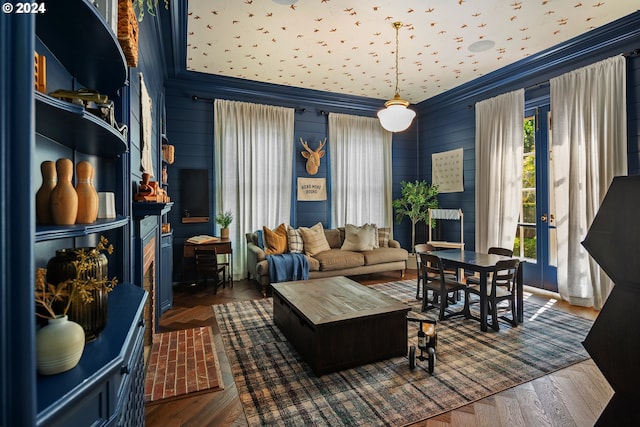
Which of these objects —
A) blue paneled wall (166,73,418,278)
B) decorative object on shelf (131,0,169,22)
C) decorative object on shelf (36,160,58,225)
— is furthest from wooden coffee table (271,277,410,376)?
blue paneled wall (166,73,418,278)

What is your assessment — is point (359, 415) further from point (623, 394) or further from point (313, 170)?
point (313, 170)

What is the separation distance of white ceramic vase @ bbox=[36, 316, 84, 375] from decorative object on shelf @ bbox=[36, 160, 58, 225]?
0.35 metres

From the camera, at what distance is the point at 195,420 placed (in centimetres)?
195

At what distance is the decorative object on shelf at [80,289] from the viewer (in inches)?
41.4

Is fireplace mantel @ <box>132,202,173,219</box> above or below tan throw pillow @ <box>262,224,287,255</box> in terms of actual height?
above

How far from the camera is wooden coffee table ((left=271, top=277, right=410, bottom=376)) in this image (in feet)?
8.04

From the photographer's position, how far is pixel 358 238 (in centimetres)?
550

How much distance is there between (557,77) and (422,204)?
9.17ft

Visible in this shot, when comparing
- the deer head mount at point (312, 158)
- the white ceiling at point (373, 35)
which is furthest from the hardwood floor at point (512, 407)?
the deer head mount at point (312, 158)

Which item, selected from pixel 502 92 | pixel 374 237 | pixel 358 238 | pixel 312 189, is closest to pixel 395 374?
pixel 358 238

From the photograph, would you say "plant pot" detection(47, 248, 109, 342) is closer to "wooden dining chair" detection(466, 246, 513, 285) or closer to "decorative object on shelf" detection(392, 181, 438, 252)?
"wooden dining chair" detection(466, 246, 513, 285)

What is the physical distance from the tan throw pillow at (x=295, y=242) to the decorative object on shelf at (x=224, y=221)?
929 mm

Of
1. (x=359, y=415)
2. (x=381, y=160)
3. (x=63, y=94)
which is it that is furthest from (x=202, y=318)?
(x=381, y=160)

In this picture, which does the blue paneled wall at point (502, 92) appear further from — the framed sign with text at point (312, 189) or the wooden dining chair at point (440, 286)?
the wooden dining chair at point (440, 286)
